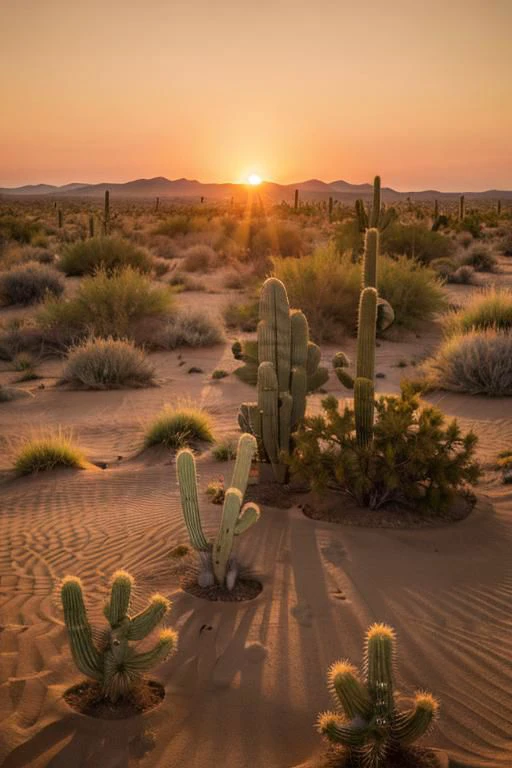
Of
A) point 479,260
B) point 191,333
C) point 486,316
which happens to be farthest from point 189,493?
point 479,260

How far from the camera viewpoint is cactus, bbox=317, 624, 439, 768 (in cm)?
354

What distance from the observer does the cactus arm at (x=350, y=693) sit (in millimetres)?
3496

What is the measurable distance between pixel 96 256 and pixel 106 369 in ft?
36.0

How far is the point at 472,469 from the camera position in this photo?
281 inches

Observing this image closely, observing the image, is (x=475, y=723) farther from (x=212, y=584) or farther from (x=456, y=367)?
Answer: (x=456, y=367)

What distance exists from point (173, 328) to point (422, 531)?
36.8 ft

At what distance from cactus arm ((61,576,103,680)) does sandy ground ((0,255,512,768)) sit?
0.83 ft

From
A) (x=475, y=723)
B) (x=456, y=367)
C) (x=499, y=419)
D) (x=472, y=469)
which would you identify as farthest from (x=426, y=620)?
(x=456, y=367)

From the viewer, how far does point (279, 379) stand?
7941mm

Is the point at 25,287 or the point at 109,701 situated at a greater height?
the point at 25,287

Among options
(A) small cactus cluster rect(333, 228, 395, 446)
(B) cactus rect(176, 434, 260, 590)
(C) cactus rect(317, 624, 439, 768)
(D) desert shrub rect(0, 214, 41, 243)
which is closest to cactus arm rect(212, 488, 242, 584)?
(B) cactus rect(176, 434, 260, 590)

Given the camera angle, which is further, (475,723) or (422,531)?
(422,531)

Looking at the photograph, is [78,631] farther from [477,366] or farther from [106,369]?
[106,369]

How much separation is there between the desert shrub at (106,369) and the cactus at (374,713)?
10528 mm
